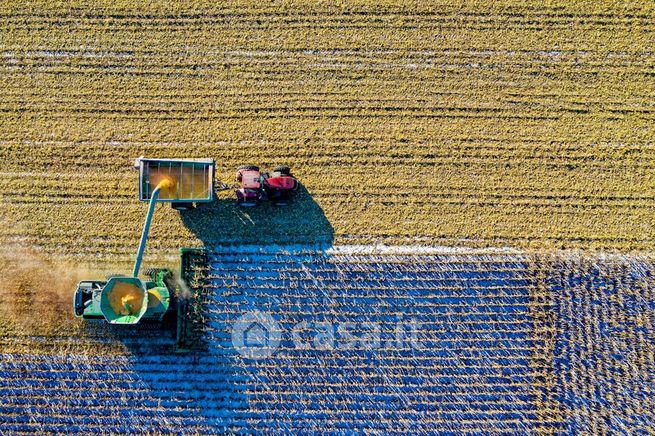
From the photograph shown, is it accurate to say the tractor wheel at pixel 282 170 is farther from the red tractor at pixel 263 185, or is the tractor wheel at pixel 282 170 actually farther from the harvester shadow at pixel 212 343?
the harvester shadow at pixel 212 343

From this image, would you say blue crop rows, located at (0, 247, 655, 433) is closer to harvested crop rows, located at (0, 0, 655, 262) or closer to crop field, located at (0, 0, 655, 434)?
crop field, located at (0, 0, 655, 434)

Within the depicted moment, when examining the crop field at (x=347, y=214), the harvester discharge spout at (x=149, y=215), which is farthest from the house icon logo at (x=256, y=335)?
the harvester discharge spout at (x=149, y=215)

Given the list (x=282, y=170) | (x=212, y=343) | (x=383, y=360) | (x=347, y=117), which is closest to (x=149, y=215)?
(x=282, y=170)

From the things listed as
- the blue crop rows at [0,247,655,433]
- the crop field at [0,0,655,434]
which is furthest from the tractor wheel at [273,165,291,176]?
the blue crop rows at [0,247,655,433]

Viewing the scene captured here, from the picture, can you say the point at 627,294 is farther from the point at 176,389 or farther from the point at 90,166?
the point at 90,166

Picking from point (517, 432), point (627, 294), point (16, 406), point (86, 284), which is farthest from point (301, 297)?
point (627, 294)

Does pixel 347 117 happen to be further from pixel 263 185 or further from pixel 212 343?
pixel 212 343
